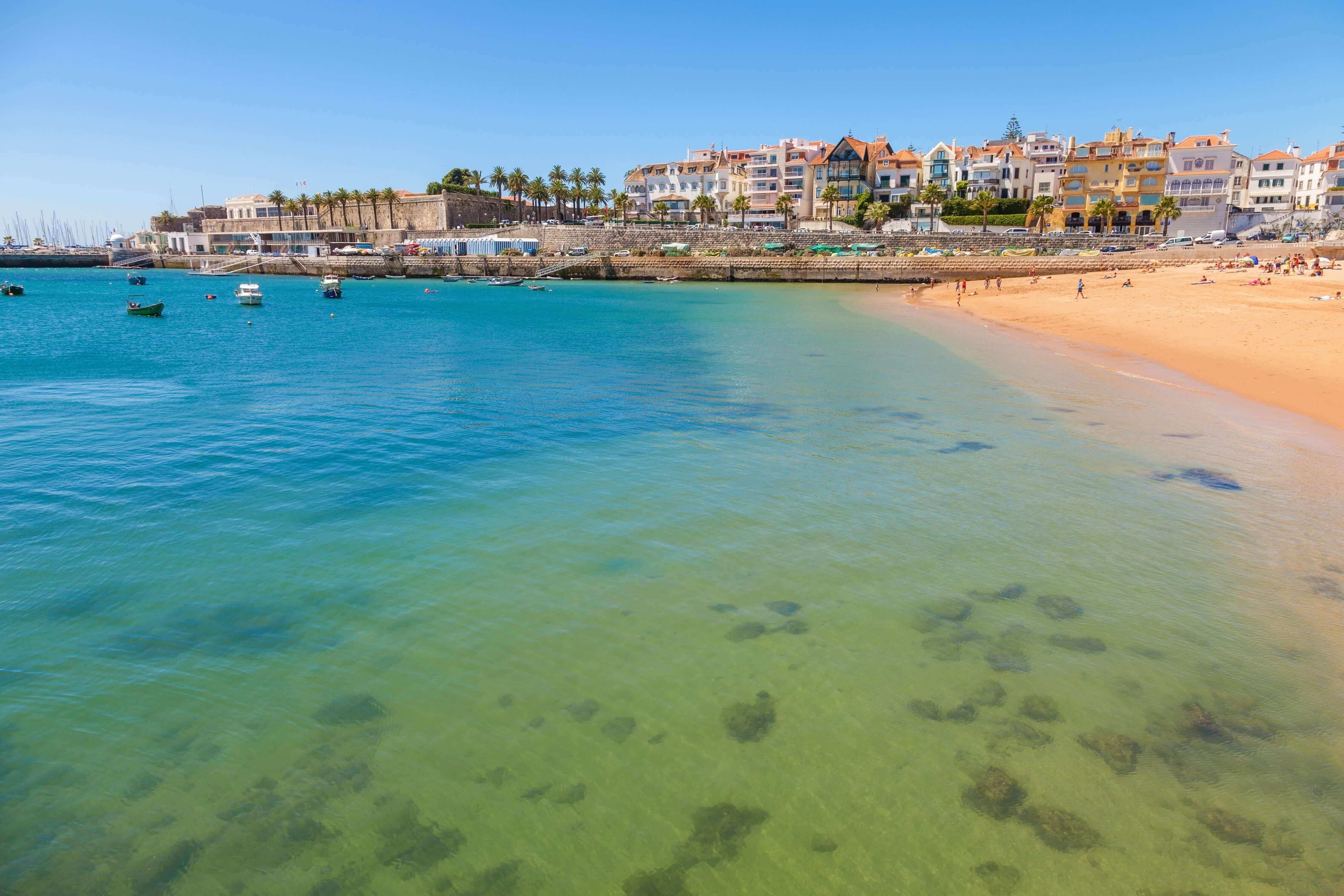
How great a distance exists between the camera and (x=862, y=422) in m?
23.3

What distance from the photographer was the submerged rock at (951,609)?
36.9ft

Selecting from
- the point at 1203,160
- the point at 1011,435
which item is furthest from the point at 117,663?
the point at 1203,160

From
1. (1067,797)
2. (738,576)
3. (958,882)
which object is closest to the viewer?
(958,882)

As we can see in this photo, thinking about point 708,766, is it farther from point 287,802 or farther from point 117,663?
point 117,663

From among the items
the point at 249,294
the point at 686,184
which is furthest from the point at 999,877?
the point at 686,184

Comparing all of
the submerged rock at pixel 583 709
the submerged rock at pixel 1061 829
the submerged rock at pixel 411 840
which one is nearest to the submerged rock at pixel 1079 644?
the submerged rock at pixel 1061 829

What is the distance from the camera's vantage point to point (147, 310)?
60.0 metres

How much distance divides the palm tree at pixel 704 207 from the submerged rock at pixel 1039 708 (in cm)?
12183

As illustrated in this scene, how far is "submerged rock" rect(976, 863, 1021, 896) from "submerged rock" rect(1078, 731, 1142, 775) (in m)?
2.06

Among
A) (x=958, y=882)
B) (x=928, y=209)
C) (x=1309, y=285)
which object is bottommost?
(x=958, y=882)

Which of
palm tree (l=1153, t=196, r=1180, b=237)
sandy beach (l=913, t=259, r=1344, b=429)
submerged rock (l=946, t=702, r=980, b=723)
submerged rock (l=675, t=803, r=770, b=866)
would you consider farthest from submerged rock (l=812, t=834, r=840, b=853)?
palm tree (l=1153, t=196, r=1180, b=237)

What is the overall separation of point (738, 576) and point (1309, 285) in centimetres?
5229

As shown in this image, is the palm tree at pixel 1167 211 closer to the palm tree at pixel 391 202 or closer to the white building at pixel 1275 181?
the white building at pixel 1275 181

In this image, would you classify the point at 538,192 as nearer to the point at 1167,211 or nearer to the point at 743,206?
the point at 743,206
